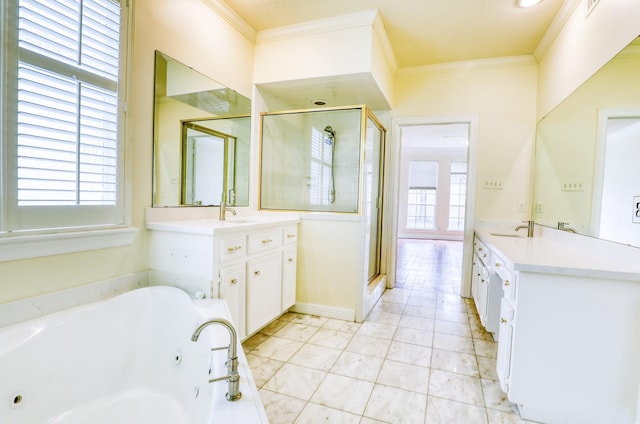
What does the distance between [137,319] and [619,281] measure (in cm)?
236

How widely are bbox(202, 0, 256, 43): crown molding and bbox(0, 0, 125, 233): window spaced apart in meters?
0.89

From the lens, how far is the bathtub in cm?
119

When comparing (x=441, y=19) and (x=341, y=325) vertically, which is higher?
(x=441, y=19)

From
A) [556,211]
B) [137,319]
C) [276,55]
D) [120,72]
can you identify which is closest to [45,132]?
[120,72]

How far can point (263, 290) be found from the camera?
2404mm

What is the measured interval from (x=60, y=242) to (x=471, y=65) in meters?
3.93

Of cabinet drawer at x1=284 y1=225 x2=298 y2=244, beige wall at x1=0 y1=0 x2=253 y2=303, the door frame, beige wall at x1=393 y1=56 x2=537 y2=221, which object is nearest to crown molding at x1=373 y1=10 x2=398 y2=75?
beige wall at x1=393 y1=56 x2=537 y2=221

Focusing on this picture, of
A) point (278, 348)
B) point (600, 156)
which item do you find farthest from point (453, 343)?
point (600, 156)

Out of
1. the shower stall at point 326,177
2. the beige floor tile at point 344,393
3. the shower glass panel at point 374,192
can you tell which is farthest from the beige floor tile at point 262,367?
the shower glass panel at point 374,192

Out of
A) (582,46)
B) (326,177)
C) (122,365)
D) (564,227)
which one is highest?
(582,46)

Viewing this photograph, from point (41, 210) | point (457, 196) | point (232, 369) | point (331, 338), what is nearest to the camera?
point (232, 369)

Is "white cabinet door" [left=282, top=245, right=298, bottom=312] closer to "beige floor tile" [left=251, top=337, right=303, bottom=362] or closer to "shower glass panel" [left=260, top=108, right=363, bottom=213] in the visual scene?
"beige floor tile" [left=251, top=337, right=303, bottom=362]

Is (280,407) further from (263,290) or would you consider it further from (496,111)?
(496,111)

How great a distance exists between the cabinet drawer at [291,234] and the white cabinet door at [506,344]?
1.65m
